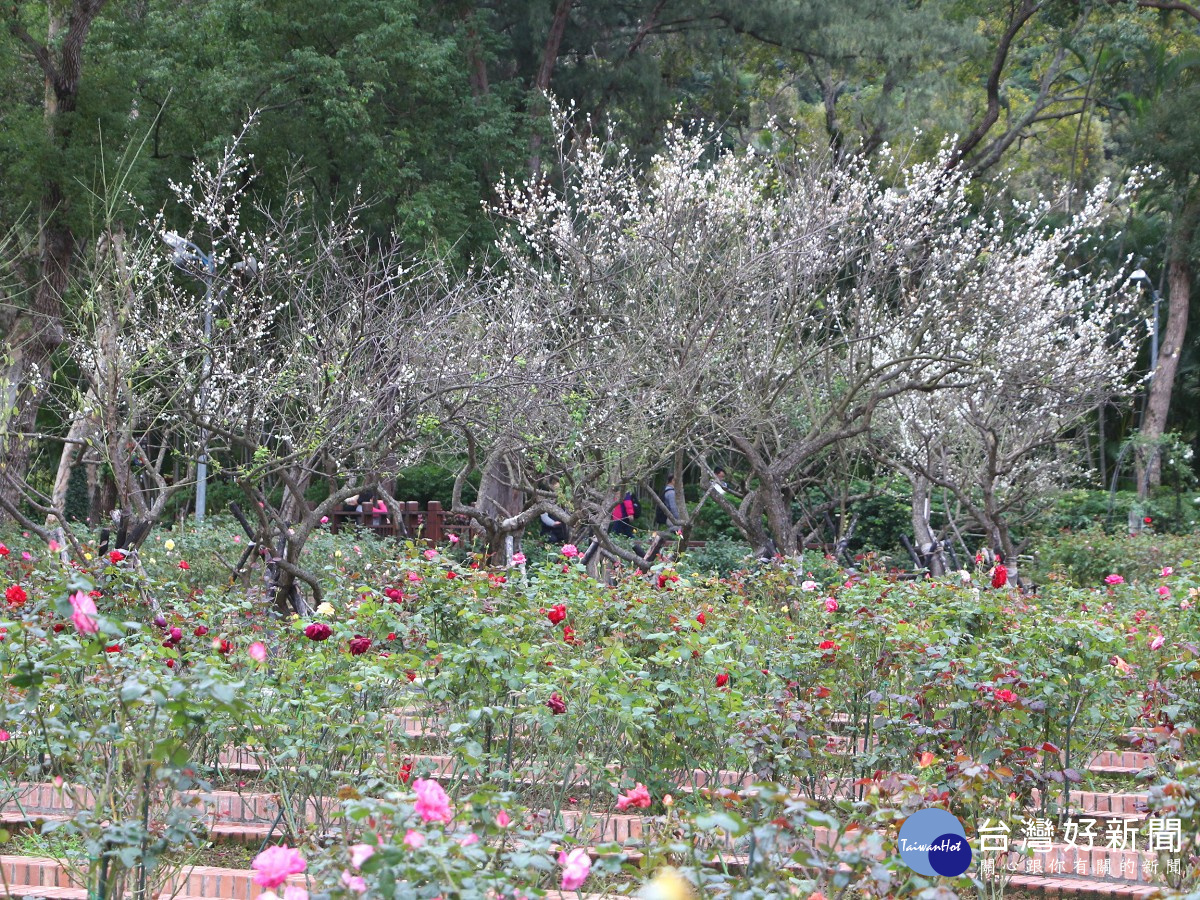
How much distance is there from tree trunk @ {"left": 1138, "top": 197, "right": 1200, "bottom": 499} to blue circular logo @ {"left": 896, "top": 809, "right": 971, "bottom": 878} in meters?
19.2

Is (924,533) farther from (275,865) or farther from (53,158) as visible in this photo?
(275,865)

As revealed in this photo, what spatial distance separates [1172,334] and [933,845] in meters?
21.3

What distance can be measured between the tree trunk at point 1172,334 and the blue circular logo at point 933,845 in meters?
19.2

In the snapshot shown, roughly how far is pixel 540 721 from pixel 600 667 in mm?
446

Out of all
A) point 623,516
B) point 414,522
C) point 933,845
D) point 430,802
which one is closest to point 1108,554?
point 623,516

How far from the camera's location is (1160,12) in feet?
65.4

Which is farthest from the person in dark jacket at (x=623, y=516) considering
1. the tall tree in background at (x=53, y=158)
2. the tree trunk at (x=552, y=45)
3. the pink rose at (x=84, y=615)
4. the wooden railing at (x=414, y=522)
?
the pink rose at (x=84, y=615)

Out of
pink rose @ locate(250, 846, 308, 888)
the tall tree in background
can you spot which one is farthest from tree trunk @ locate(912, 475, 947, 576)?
pink rose @ locate(250, 846, 308, 888)

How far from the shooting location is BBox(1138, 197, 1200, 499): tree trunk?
2022 centimetres

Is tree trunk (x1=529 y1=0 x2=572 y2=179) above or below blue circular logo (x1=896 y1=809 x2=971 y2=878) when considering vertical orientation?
above

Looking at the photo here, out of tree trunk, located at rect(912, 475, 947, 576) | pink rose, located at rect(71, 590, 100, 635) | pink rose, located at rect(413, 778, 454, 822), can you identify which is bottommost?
tree trunk, located at rect(912, 475, 947, 576)

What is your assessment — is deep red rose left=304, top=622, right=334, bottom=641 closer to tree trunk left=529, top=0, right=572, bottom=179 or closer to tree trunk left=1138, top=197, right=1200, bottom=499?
tree trunk left=529, top=0, right=572, bottom=179

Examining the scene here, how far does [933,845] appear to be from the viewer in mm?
2006

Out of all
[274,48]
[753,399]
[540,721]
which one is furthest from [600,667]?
[274,48]
